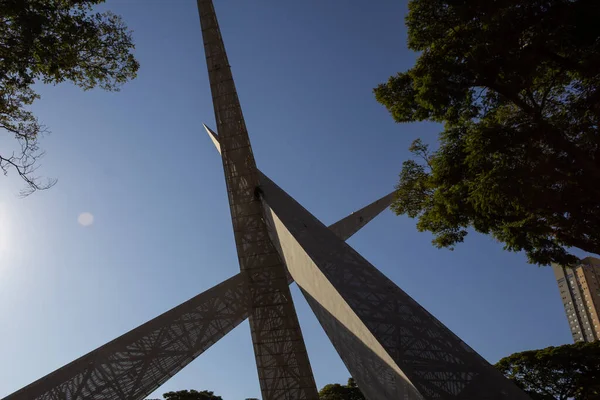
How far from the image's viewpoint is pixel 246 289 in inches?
588

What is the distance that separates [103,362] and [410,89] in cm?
1096

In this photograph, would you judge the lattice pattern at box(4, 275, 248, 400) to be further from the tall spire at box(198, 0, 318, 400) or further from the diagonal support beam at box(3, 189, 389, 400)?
the tall spire at box(198, 0, 318, 400)

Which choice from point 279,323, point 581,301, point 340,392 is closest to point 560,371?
point 340,392

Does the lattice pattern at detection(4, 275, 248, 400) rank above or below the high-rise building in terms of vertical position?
below

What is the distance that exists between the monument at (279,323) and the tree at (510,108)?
291 centimetres

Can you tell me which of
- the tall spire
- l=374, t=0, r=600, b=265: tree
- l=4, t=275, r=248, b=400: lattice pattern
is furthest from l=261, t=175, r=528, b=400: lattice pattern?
l=4, t=275, r=248, b=400: lattice pattern

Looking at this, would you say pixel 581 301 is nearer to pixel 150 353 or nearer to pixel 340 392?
pixel 340 392

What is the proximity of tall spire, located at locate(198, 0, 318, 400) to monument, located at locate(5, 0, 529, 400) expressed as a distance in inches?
1.3

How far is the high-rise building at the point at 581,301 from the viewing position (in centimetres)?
6544

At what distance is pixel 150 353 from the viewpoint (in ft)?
44.6

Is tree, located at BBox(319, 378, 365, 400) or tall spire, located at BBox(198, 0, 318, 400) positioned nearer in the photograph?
tall spire, located at BBox(198, 0, 318, 400)

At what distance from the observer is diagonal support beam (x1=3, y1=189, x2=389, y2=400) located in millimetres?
12016

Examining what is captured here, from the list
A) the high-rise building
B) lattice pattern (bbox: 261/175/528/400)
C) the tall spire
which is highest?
the high-rise building

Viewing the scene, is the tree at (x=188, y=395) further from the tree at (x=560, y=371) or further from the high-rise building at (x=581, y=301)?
the high-rise building at (x=581, y=301)
